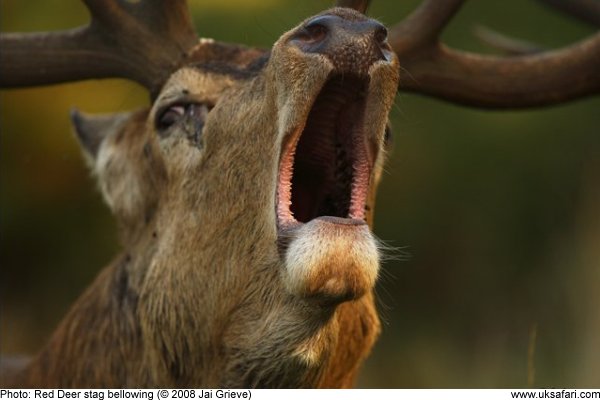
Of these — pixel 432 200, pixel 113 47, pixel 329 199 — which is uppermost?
pixel 329 199

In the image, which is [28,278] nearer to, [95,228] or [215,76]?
[95,228]

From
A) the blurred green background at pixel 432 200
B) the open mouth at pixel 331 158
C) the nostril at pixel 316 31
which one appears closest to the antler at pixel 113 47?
the open mouth at pixel 331 158

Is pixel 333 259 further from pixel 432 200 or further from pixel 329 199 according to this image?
pixel 432 200

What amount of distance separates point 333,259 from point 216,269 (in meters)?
0.90

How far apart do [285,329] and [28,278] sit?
349 inches

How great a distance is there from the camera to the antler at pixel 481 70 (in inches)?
241

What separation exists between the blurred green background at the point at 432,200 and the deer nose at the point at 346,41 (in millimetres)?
7263

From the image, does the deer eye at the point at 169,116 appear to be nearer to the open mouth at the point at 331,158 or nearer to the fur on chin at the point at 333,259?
the open mouth at the point at 331,158

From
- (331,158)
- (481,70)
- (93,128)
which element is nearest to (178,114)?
(93,128)

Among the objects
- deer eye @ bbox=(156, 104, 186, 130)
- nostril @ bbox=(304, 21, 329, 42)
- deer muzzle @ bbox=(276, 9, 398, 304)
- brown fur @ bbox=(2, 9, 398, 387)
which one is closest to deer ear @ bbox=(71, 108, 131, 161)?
brown fur @ bbox=(2, 9, 398, 387)

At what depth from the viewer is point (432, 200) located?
47.1ft

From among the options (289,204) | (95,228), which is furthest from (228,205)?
(95,228)

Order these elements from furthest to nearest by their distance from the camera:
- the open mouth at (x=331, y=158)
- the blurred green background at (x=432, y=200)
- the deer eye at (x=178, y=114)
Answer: the blurred green background at (x=432, y=200)
the deer eye at (x=178, y=114)
the open mouth at (x=331, y=158)
